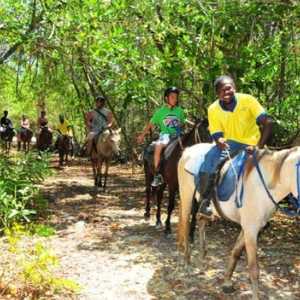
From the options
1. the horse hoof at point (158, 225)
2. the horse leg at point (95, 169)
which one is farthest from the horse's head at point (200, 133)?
the horse leg at point (95, 169)

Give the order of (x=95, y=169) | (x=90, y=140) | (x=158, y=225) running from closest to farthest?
(x=158, y=225) → (x=90, y=140) → (x=95, y=169)

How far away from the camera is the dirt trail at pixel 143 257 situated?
6129mm

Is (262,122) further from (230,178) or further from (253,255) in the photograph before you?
(253,255)

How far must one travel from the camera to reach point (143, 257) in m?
7.44

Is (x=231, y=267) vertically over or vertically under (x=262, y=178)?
under

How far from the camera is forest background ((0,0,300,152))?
870 cm

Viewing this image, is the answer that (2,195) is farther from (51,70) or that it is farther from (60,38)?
(51,70)

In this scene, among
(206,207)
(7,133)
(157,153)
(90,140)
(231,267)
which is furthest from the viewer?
(7,133)

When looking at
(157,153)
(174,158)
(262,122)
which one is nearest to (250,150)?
(262,122)

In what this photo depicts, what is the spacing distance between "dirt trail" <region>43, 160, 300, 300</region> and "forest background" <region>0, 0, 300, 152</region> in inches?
89.7

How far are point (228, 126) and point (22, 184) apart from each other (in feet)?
14.9

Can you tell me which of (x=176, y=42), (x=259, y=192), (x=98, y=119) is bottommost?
(x=259, y=192)

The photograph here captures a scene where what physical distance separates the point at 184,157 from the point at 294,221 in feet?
12.7

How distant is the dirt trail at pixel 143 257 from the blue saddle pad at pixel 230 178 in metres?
1.16
